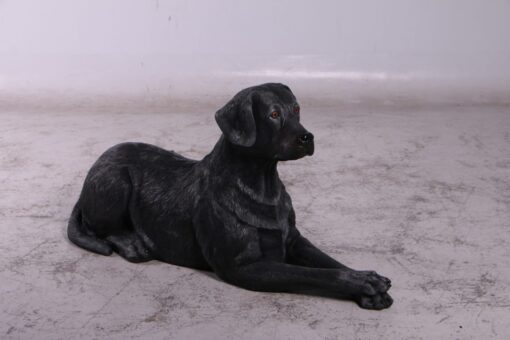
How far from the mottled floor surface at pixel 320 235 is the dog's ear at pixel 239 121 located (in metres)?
0.76

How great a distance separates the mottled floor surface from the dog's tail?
0.04m

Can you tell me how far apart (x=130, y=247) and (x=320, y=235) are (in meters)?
1.09

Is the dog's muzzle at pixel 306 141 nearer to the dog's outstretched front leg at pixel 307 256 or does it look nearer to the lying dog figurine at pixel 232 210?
the lying dog figurine at pixel 232 210

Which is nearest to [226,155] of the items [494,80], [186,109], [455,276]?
[455,276]

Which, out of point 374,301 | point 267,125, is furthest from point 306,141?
point 374,301

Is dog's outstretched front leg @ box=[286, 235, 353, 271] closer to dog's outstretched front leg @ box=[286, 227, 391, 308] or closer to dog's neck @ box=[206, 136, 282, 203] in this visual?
dog's outstretched front leg @ box=[286, 227, 391, 308]

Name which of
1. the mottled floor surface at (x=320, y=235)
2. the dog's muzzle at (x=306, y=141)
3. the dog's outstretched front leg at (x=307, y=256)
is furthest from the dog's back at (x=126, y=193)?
the dog's muzzle at (x=306, y=141)

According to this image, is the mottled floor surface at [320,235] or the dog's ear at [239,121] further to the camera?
the dog's ear at [239,121]

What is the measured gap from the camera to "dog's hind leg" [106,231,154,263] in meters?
4.75

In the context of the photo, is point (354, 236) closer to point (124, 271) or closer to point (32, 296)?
point (124, 271)

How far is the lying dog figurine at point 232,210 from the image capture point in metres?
4.22

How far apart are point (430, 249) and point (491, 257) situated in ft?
1.08

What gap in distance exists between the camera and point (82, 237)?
4961 mm

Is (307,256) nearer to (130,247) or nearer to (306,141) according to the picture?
(306,141)
